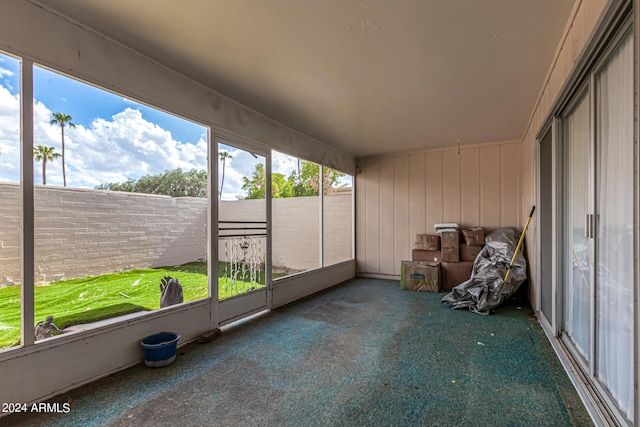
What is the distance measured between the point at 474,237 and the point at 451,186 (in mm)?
1075

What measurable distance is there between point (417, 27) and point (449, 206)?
13.4ft

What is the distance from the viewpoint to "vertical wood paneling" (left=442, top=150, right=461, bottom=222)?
559 cm

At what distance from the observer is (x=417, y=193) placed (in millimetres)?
5895

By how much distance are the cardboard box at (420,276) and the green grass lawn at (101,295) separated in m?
2.69

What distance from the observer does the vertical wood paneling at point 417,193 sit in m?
5.85

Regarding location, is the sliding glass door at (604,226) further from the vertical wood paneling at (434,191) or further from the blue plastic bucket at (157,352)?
the vertical wood paneling at (434,191)

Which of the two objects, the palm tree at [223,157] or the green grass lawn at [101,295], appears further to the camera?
the palm tree at [223,157]

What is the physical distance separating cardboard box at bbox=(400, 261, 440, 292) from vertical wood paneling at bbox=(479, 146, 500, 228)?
1.23 m

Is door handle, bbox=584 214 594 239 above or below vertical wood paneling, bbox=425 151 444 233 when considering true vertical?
below

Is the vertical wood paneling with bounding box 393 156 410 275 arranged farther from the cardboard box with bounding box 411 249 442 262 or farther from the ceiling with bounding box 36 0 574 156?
the ceiling with bounding box 36 0 574 156

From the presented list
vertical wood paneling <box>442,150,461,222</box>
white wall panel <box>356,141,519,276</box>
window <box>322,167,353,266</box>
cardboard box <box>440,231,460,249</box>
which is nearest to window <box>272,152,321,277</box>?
window <box>322,167,353,266</box>

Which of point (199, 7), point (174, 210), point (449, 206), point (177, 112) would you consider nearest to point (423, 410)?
point (199, 7)

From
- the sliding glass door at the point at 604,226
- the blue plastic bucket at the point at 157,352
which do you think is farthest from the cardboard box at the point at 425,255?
the blue plastic bucket at the point at 157,352

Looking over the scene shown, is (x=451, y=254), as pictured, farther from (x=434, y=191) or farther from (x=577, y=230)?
(x=577, y=230)
